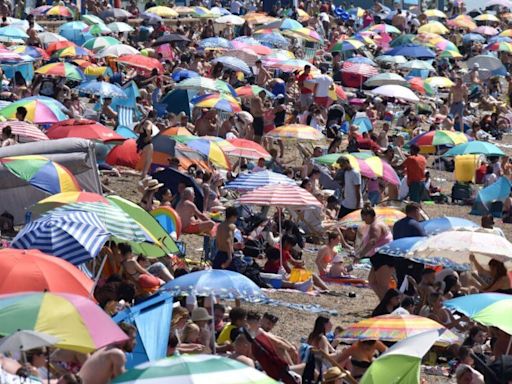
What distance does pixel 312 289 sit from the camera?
52.7 feet

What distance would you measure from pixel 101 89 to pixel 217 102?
73.6 inches

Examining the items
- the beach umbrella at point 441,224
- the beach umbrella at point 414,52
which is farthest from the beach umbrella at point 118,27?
the beach umbrella at point 441,224

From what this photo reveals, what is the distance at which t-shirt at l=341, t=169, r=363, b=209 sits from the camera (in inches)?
787

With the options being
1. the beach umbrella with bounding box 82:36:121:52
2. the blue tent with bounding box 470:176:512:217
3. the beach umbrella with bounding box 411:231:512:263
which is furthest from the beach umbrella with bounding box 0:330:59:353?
the beach umbrella with bounding box 82:36:121:52

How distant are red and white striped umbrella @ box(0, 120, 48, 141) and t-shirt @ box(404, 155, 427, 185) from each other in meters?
6.79

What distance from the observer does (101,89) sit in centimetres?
2338

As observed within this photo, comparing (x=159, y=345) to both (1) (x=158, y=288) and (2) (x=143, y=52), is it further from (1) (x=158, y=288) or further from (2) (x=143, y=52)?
(2) (x=143, y=52)

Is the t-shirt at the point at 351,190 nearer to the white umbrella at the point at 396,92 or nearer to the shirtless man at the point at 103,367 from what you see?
the white umbrella at the point at 396,92

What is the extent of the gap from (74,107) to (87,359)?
13465mm

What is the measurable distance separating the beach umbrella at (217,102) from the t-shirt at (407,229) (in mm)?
7707

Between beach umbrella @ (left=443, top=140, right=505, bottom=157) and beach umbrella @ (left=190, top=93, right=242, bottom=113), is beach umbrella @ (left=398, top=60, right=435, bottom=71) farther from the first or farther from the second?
beach umbrella @ (left=190, top=93, right=242, bottom=113)

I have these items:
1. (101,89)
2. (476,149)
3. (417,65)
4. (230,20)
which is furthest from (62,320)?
(230,20)

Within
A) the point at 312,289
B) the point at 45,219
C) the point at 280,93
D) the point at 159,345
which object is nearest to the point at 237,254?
the point at 312,289

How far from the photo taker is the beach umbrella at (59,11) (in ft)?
115
